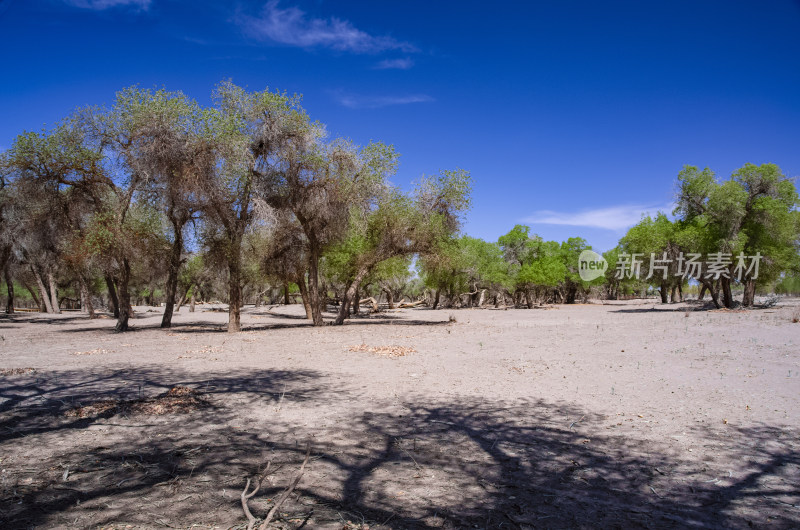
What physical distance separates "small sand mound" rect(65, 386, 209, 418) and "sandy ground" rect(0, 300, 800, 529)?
41mm

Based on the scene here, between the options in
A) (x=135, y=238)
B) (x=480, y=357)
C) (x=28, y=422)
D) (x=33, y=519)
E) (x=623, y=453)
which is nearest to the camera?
(x=33, y=519)

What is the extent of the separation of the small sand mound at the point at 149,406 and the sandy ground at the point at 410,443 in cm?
4

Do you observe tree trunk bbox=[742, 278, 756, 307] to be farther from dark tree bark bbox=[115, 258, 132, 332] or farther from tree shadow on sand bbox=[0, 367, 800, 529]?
dark tree bark bbox=[115, 258, 132, 332]

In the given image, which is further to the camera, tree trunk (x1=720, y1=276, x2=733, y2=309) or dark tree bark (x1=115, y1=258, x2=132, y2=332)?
tree trunk (x1=720, y1=276, x2=733, y2=309)

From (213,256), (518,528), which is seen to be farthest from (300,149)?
(518,528)

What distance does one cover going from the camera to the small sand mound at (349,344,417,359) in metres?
12.2

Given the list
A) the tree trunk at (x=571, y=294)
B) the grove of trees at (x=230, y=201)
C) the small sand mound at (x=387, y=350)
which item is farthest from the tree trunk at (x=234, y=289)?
the tree trunk at (x=571, y=294)

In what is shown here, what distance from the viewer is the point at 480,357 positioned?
11789 mm

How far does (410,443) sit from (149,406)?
393cm

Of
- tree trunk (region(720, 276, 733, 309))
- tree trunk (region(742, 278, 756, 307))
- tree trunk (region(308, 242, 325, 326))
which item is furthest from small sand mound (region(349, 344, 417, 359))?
tree trunk (region(742, 278, 756, 307))

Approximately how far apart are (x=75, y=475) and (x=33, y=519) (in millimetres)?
855

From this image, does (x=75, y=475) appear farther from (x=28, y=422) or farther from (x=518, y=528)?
(x=518, y=528)

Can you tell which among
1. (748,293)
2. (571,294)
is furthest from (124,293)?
(571,294)

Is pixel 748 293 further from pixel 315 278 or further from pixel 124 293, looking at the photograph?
pixel 124 293
